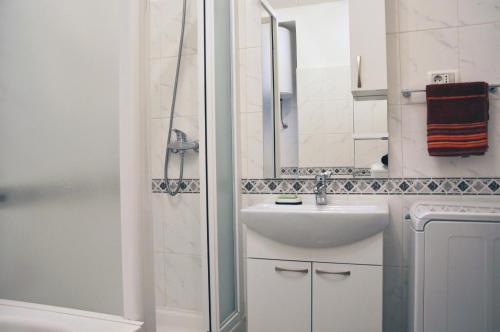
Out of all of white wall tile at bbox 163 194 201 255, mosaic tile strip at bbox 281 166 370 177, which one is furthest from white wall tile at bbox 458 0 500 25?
white wall tile at bbox 163 194 201 255

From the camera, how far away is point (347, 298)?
1492 mm

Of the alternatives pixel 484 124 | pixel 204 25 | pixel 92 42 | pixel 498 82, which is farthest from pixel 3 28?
pixel 498 82

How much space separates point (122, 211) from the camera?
34.2 inches

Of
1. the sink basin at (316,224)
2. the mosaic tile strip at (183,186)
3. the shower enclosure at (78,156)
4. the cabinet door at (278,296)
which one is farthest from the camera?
the mosaic tile strip at (183,186)

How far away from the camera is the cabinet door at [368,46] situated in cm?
168

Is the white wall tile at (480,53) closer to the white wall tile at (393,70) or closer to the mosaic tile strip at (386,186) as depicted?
the white wall tile at (393,70)

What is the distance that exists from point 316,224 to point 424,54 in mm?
964

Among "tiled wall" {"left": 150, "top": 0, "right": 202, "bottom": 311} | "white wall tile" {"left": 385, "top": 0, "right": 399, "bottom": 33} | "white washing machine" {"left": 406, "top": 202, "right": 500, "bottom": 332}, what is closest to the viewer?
Result: "white washing machine" {"left": 406, "top": 202, "right": 500, "bottom": 332}

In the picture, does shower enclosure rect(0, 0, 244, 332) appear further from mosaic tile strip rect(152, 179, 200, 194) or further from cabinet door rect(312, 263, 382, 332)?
mosaic tile strip rect(152, 179, 200, 194)

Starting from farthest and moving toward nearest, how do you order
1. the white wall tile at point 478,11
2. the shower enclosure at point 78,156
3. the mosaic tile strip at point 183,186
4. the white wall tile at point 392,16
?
the mosaic tile strip at point 183,186 < the white wall tile at point 392,16 < the white wall tile at point 478,11 < the shower enclosure at point 78,156

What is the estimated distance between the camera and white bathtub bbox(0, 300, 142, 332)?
0.87 meters

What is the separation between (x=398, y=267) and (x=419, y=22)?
1.16 m

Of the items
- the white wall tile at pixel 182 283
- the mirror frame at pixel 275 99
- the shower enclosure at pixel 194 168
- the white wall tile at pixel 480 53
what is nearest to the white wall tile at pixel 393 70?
the white wall tile at pixel 480 53

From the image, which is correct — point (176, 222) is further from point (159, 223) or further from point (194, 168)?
point (194, 168)
